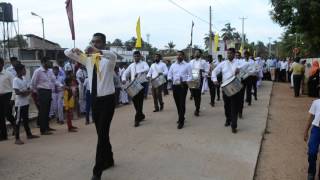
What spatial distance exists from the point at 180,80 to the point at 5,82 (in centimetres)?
410

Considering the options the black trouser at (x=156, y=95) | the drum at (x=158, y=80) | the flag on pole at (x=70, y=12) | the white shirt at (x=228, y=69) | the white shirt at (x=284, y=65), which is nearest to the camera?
the white shirt at (x=228, y=69)

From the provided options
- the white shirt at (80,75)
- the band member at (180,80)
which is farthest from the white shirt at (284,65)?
the band member at (180,80)

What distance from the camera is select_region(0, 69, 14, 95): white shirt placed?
8836mm

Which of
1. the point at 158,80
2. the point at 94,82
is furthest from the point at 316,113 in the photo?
the point at 158,80

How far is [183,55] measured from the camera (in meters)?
11.3

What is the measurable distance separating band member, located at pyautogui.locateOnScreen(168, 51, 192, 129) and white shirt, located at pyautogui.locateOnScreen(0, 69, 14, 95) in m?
3.89

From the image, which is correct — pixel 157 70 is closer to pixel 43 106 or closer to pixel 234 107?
pixel 234 107

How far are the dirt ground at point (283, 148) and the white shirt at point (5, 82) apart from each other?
203 inches

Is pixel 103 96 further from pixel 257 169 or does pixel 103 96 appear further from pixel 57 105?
pixel 57 105

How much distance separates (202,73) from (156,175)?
933 centimetres

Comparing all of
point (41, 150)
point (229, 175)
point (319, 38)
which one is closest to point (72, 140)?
point (41, 150)

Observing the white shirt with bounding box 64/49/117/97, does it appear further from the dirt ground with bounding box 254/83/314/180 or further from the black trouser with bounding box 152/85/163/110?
the black trouser with bounding box 152/85/163/110

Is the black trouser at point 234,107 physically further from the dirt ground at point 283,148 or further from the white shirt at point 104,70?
the white shirt at point 104,70

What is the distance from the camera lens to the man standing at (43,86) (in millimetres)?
9867
